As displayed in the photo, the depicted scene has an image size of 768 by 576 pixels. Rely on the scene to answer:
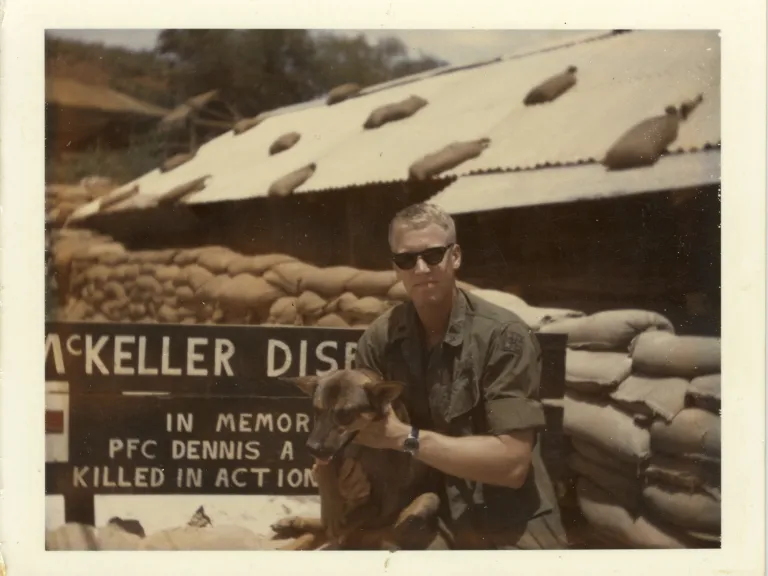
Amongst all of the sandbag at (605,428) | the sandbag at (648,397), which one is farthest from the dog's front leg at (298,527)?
the sandbag at (648,397)

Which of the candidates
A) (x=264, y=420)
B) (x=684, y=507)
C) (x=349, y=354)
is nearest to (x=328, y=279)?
(x=349, y=354)

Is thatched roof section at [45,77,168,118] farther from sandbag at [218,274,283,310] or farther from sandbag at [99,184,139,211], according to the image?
sandbag at [218,274,283,310]

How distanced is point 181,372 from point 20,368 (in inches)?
17.4

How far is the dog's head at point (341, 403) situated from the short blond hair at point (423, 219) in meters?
0.39

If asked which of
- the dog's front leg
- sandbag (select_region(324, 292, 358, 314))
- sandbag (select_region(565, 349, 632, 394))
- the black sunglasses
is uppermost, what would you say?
the black sunglasses

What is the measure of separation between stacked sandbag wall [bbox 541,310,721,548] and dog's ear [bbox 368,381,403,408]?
0.47m

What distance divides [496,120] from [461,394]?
76cm

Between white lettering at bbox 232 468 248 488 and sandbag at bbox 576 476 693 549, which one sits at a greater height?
white lettering at bbox 232 468 248 488

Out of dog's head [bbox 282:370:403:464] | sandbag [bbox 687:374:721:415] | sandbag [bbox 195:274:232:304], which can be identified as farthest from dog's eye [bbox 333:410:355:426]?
Result: sandbag [bbox 687:374:721:415]

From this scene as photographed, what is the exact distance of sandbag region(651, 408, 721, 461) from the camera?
2264 mm

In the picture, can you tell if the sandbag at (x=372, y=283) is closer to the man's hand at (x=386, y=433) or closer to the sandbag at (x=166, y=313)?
the man's hand at (x=386, y=433)

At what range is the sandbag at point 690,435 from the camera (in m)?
2.26
